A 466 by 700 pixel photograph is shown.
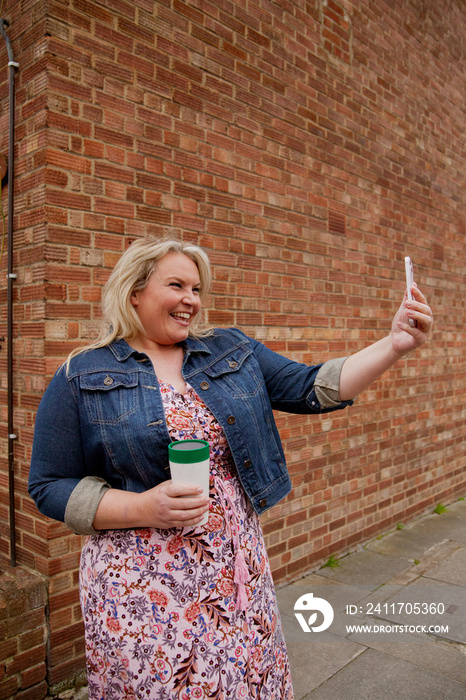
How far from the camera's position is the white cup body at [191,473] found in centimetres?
152

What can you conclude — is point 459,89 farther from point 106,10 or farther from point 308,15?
point 106,10

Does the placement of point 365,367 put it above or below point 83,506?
above

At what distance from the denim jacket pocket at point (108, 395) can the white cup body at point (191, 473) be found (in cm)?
29

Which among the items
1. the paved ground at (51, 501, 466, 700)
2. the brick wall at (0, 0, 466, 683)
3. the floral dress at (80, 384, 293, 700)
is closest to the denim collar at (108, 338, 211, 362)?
the floral dress at (80, 384, 293, 700)

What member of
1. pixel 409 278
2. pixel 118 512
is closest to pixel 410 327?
pixel 409 278

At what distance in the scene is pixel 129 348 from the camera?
1.89 meters

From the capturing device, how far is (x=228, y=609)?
1.75 m

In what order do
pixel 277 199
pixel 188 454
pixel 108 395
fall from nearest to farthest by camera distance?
pixel 188 454 → pixel 108 395 → pixel 277 199

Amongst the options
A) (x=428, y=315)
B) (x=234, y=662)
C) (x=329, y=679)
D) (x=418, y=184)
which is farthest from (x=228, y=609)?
(x=418, y=184)

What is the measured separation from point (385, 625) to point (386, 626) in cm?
1

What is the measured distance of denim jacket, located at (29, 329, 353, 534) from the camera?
1718 millimetres

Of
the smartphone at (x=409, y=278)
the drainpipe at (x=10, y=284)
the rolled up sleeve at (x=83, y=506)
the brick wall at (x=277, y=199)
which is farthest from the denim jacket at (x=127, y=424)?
the drainpipe at (x=10, y=284)

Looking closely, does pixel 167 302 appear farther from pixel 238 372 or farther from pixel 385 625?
pixel 385 625

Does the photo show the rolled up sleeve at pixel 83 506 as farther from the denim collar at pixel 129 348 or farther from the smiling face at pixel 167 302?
the smiling face at pixel 167 302
